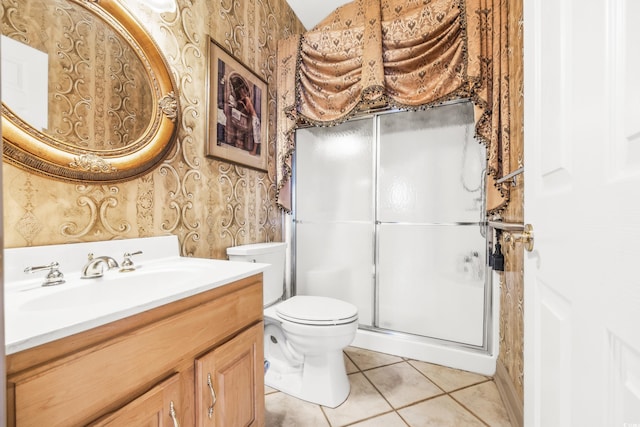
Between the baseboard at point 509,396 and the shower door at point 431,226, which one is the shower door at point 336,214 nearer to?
the shower door at point 431,226

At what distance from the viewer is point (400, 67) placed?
5.86 feet

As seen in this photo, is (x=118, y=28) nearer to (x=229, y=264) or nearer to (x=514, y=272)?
(x=229, y=264)

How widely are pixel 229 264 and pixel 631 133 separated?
1122mm

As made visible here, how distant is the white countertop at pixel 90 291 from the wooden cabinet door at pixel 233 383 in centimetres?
22

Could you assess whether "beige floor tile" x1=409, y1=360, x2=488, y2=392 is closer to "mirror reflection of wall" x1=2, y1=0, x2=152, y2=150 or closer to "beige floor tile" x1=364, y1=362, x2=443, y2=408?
"beige floor tile" x1=364, y1=362, x2=443, y2=408

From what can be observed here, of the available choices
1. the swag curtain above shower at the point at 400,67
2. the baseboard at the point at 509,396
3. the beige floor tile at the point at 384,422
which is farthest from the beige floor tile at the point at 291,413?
the swag curtain above shower at the point at 400,67

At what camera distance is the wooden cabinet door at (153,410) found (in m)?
0.62

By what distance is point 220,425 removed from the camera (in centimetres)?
89

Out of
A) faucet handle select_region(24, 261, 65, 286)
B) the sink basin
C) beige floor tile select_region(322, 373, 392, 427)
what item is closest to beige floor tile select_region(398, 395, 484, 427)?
beige floor tile select_region(322, 373, 392, 427)

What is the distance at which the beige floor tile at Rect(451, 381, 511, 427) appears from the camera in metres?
1.38

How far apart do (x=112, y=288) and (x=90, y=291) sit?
59 mm

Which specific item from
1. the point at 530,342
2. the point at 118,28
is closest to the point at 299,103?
the point at 118,28

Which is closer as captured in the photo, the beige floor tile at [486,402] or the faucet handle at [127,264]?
the faucet handle at [127,264]

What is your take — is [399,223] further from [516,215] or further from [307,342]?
[307,342]
